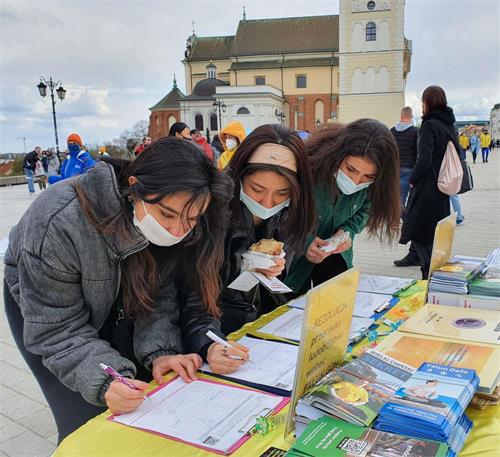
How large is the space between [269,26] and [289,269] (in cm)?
5224

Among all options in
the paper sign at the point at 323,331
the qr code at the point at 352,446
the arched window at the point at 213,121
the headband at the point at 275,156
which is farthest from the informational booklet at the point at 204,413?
the arched window at the point at 213,121

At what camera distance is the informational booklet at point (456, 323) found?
1.50 meters

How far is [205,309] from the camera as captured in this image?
1.68 m

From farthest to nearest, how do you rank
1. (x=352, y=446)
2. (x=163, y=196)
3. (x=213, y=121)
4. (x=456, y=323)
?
1. (x=213, y=121)
2. (x=456, y=323)
3. (x=163, y=196)
4. (x=352, y=446)

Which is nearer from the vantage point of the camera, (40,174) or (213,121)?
(40,174)

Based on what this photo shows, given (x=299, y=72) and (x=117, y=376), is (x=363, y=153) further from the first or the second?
(x=299, y=72)

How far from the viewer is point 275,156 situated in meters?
1.82

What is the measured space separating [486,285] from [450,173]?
2.58 meters

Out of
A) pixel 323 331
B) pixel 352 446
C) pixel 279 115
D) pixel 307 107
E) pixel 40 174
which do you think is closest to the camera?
pixel 352 446

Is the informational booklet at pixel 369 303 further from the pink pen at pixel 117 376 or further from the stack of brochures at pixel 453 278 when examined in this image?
the pink pen at pixel 117 376

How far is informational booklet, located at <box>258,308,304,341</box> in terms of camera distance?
5.70ft

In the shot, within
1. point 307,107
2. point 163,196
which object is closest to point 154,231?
point 163,196

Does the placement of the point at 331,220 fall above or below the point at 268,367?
above

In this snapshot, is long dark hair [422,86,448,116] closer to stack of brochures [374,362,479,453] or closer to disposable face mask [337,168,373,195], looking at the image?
disposable face mask [337,168,373,195]
